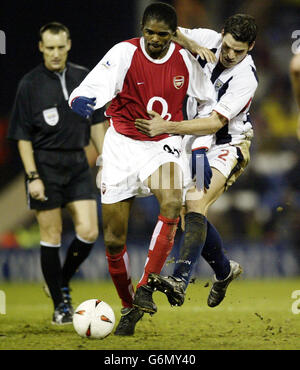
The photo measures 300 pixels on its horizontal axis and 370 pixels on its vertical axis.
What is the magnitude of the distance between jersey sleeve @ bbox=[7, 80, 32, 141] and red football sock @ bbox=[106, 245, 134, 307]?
148 cm

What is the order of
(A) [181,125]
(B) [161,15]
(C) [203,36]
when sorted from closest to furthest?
(B) [161,15]
(A) [181,125]
(C) [203,36]

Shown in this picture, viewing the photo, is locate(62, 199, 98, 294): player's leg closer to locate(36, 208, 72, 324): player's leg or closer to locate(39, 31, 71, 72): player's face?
locate(36, 208, 72, 324): player's leg

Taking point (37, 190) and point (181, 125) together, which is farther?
point (37, 190)

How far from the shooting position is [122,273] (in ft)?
17.4

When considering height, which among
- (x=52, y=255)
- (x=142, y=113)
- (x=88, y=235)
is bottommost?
(x=52, y=255)

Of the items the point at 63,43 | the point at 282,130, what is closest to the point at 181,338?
the point at 63,43

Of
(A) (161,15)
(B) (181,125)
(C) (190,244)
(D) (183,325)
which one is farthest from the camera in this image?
(D) (183,325)

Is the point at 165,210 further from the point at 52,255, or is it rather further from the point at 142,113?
the point at 52,255

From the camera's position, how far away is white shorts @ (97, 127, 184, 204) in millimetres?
5031

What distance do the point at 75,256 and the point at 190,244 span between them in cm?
174

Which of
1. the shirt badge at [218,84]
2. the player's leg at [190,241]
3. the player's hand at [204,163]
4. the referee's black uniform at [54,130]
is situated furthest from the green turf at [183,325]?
the shirt badge at [218,84]

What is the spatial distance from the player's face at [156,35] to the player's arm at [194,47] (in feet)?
1.00

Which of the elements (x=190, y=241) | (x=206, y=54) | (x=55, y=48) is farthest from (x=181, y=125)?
(x=55, y=48)

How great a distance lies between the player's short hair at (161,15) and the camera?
4.76 meters
